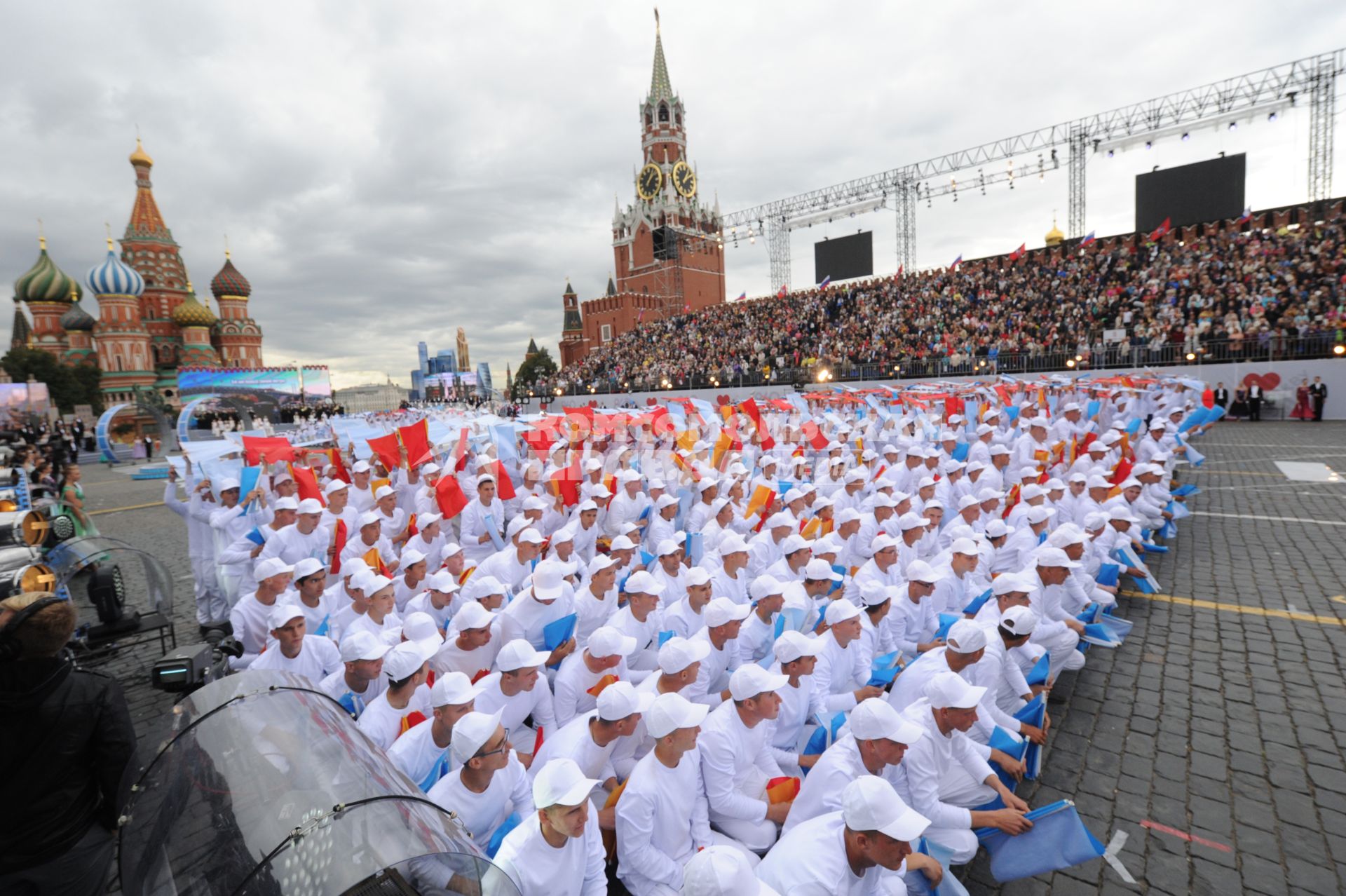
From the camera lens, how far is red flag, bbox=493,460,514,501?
9.88 meters

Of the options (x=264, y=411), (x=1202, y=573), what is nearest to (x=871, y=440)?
(x=1202, y=573)

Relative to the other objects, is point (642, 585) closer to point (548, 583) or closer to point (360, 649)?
point (548, 583)

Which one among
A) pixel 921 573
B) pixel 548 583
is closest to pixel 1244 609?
pixel 921 573

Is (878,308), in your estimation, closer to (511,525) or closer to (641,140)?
(511,525)

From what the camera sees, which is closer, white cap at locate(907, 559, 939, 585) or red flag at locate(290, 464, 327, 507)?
white cap at locate(907, 559, 939, 585)

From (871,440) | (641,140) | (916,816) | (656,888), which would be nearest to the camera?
(916,816)

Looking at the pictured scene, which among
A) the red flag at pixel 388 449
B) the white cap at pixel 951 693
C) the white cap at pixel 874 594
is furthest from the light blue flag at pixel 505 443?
the white cap at pixel 951 693

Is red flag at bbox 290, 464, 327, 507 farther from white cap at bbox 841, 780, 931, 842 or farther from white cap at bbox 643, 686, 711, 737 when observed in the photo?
white cap at bbox 841, 780, 931, 842

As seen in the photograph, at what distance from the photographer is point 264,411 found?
47062mm

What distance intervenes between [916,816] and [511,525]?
20.8 ft

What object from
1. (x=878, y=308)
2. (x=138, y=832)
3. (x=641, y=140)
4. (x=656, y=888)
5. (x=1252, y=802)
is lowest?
(x=1252, y=802)

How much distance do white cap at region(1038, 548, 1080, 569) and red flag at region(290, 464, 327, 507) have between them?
881cm

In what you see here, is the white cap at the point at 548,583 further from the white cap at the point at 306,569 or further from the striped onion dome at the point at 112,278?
the striped onion dome at the point at 112,278

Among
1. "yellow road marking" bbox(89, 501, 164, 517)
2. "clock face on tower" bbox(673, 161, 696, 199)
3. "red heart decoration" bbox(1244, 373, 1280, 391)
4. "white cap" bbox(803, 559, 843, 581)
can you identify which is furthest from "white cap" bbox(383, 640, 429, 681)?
"clock face on tower" bbox(673, 161, 696, 199)
